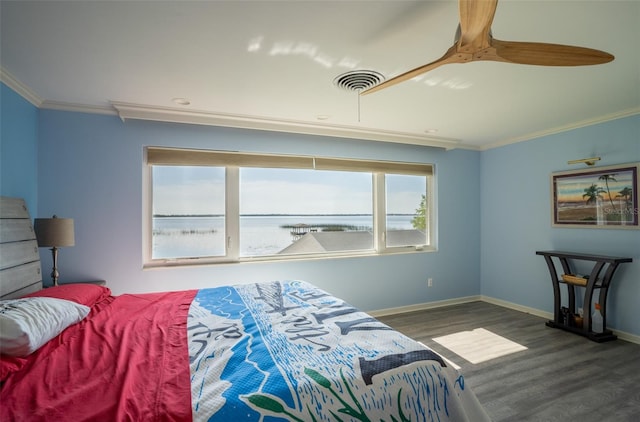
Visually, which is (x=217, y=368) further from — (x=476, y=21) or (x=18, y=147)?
(x=18, y=147)

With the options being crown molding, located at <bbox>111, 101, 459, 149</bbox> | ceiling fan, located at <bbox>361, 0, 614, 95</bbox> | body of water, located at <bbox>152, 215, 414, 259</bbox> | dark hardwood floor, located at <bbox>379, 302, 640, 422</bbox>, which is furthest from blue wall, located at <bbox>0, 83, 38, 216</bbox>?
dark hardwood floor, located at <bbox>379, 302, 640, 422</bbox>

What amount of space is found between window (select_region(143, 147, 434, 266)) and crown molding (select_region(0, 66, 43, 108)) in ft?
3.16

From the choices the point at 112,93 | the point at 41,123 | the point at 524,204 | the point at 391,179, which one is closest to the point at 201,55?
the point at 112,93

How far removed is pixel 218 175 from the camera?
12.0ft

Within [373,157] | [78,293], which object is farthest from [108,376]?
[373,157]

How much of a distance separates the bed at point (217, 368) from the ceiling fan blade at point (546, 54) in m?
1.51

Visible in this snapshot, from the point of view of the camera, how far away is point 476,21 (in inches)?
52.4

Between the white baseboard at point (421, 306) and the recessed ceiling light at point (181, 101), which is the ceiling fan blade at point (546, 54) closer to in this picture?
the recessed ceiling light at point (181, 101)

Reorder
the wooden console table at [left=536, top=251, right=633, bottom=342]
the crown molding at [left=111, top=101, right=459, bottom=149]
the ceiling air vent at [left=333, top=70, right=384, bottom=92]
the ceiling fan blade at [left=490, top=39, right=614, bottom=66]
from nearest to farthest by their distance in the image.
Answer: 1. the ceiling fan blade at [left=490, top=39, right=614, bottom=66]
2. the ceiling air vent at [left=333, top=70, right=384, bottom=92]
3. the crown molding at [left=111, top=101, right=459, bottom=149]
4. the wooden console table at [left=536, top=251, right=633, bottom=342]

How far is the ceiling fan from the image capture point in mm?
1305

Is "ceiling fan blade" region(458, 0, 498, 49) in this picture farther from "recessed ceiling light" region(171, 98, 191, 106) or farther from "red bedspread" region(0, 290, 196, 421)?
"recessed ceiling light" region(171, 98, 191, 106)

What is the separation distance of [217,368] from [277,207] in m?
2.71

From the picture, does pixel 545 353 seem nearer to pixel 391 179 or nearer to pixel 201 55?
pixel 391 179

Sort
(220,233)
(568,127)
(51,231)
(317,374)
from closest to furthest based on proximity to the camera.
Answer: (317,374) < (51,231) < (220,233) < (568,127)
